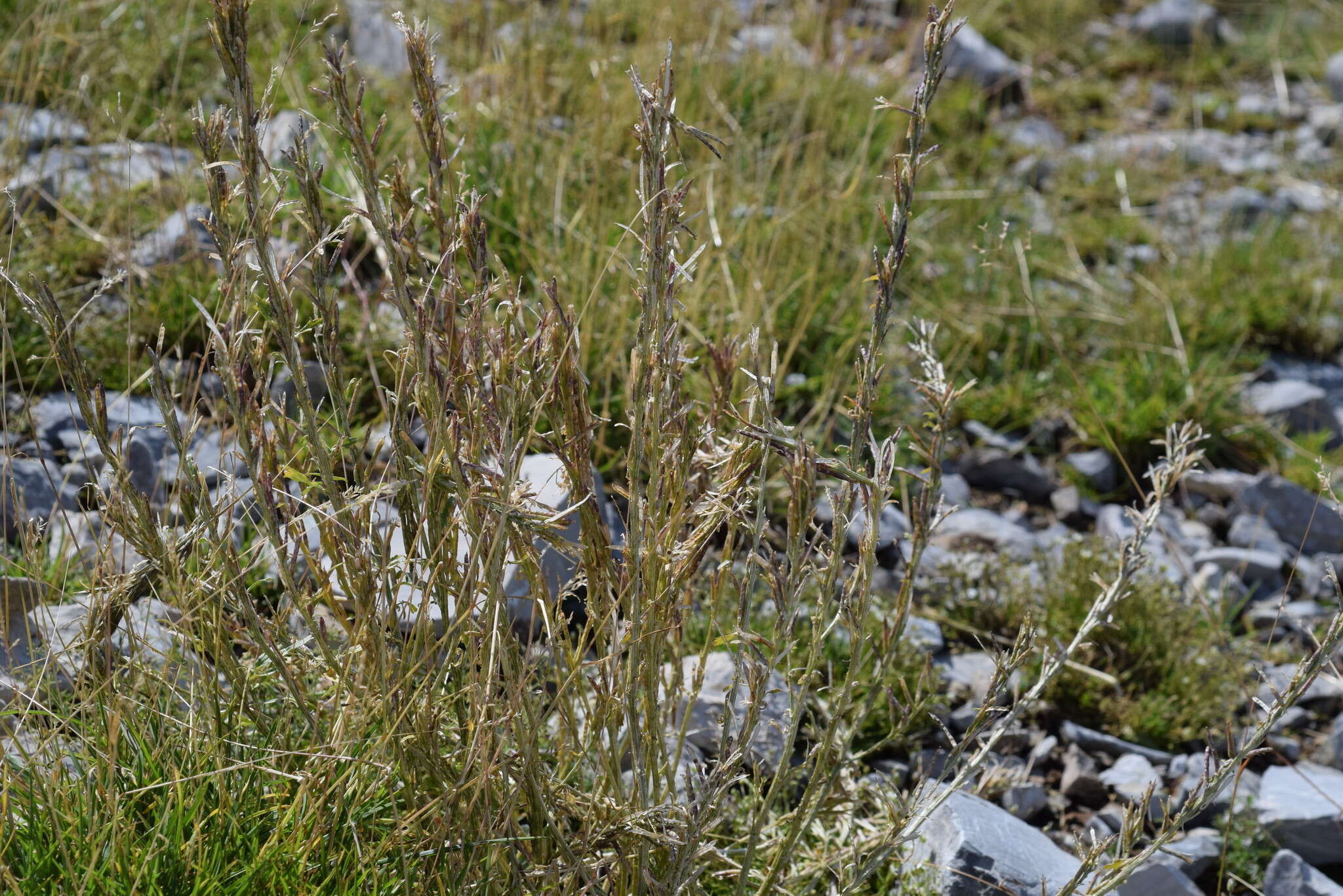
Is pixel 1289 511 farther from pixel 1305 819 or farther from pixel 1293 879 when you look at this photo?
pixel 1293 879

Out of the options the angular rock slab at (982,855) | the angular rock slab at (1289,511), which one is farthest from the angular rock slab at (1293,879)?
the angular rock slab at (1289,511)

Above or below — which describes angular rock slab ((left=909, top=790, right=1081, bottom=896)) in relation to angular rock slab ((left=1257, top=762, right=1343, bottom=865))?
above

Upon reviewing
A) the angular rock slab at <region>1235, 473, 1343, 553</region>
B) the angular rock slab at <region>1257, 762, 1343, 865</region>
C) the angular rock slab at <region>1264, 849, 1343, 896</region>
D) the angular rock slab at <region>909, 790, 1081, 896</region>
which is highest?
the angular rock slab at <region>909, 790, 1081, 896</region>

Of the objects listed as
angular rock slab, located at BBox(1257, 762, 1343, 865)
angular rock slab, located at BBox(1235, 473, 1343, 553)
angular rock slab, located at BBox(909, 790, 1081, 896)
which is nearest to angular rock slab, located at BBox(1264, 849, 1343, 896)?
angular rock slab, located at BBox(1257, 762, 1343, 865)

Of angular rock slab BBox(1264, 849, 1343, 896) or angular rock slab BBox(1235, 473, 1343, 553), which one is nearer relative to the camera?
angular rock slab BBox(1264, 849, 1343, 896)

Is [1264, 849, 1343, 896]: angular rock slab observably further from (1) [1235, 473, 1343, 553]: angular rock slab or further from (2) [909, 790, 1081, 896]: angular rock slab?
(1) [1235, 473, 1343, 553]: angular rock slab

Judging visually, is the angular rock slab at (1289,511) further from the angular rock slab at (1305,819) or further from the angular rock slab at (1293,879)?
the angular rock slab at (1293,879)

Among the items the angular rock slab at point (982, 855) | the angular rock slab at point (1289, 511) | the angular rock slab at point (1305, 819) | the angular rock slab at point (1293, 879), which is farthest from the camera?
the angular rock slab at point (1289, 511)

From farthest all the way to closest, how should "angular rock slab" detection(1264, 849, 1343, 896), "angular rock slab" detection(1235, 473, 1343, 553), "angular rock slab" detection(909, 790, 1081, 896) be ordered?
"angular rock slab" detection(1235, 473, 1343, 553) < "angular rock slab" detection(1264, 849, 1343, 896) < "angular rock slab" detection(909, 790, 1081, 896)

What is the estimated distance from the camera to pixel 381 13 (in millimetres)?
4492

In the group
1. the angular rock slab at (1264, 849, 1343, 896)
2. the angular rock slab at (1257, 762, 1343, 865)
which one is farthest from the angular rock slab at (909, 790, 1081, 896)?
the angular rock slab at (1257, 762, 1343, 865)

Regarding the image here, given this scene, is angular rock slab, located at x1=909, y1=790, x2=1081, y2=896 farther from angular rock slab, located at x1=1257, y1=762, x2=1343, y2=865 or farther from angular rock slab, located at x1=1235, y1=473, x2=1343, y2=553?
angular rock slab, located at x1=1235, y1=473, x2=1343, y2=553

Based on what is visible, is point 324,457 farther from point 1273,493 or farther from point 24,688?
point 1273,493

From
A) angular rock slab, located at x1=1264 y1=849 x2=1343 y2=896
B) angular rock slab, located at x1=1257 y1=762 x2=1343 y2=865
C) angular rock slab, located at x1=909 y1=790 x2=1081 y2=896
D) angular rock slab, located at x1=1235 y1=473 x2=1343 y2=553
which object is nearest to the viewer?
angular rock slab, located at x1=909 y1=790 x2=1081 y2=896
